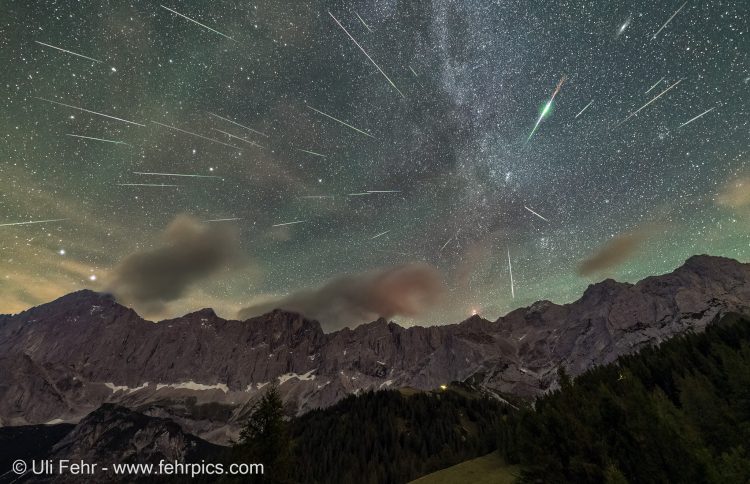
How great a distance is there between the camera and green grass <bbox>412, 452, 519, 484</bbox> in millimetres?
70738

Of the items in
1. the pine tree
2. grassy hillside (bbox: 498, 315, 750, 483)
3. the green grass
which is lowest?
the green grass

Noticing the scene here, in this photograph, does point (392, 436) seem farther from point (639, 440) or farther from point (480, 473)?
point (639, 440)

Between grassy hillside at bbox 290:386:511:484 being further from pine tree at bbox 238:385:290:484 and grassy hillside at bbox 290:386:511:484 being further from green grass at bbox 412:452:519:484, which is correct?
pine tree at bbox 238:385:290:484

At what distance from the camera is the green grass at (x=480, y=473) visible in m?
70.7

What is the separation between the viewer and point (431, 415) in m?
176

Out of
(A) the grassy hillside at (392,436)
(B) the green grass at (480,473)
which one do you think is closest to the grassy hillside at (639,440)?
(B) the green grass at (480,473)

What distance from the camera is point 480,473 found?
257 ft

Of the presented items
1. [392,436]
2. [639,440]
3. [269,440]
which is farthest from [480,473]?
[392,436]

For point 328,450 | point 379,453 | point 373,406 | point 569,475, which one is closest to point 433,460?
point 379,453

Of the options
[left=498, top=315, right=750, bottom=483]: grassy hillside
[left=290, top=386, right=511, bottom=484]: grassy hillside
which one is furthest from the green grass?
[left=498, top=315, right=750, bottom=483]: grassy hillside

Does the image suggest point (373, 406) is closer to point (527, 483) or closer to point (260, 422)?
point (527, 483)

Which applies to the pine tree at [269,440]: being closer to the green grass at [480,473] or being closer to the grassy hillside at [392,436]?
the green grass at [480,473]

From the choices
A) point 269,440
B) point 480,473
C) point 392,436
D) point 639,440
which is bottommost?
point 480,473

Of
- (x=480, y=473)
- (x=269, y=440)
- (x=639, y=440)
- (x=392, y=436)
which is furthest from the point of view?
(x=392, y=436)
